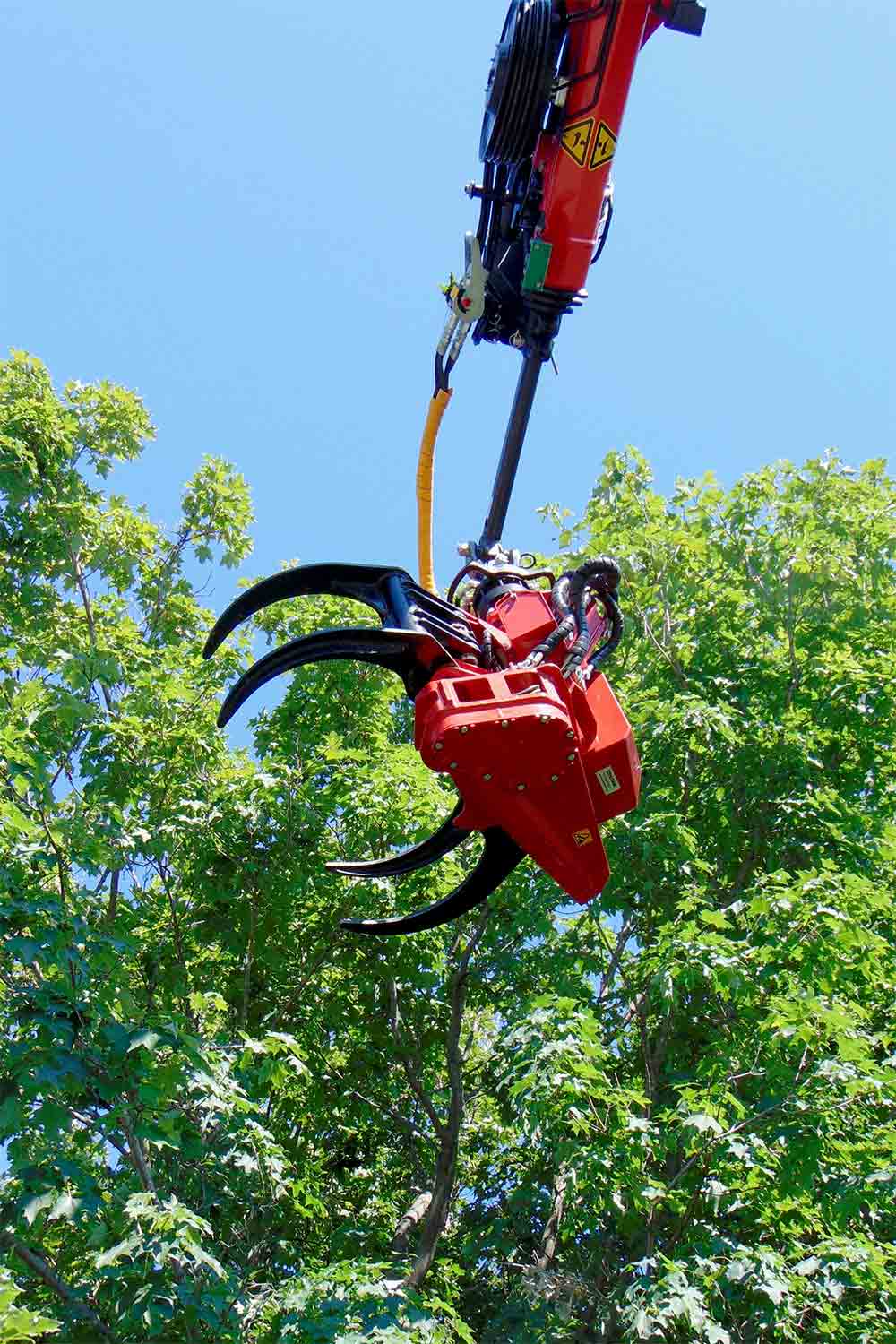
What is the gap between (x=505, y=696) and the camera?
217 inches

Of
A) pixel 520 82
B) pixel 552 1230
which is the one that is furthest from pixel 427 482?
pixel 552 1230

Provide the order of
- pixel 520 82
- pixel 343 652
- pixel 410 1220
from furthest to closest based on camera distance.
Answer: pixel 410 1220 < pixel 520 82 < pixel 343 652

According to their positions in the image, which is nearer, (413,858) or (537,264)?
(413,858)

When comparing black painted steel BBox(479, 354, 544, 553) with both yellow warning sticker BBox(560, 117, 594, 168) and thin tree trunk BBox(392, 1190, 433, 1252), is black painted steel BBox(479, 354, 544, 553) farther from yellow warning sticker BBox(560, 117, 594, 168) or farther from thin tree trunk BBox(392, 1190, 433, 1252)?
Answer: thin tree trunk BBox(392, 1190, 433, 1252)

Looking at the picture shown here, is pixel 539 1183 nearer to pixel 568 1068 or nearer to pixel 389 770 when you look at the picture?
pixel 568 1068

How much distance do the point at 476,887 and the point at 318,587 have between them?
5.74 feet

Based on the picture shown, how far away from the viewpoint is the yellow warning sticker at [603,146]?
7133 millimetres

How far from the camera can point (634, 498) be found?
14438 mm

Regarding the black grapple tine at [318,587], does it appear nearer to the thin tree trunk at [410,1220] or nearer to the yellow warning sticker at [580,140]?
the yellow warning sticker at [580,140]

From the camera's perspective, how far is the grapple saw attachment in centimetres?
543

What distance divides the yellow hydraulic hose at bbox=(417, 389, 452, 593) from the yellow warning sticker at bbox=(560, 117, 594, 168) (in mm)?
1451

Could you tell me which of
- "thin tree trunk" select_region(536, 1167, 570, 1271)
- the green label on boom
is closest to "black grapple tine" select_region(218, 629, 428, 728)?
the green label on boom

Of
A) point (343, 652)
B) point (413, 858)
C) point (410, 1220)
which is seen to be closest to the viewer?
point (343, 652)

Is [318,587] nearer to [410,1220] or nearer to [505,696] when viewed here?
[505,696]
